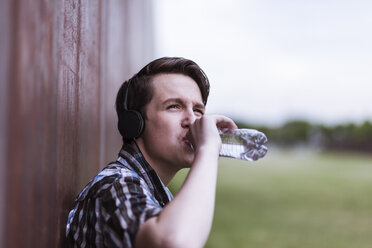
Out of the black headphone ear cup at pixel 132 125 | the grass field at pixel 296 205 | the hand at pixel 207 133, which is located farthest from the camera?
the grass field at pixel 296 205

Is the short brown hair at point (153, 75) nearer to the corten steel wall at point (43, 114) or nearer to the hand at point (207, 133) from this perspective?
the corten steel wall at point (43, 114)

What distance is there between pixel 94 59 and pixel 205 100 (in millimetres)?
487

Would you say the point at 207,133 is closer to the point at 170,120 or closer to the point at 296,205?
the point at 170,120

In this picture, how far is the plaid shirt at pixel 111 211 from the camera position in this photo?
1.04 m

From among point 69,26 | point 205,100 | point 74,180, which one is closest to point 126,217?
point 74,180

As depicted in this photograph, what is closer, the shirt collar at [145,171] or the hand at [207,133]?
the hand at [207,133]

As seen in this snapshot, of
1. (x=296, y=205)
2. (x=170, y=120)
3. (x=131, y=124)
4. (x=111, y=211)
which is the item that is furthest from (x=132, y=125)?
(x=296, y=205)

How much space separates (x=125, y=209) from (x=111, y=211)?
0.16 ft

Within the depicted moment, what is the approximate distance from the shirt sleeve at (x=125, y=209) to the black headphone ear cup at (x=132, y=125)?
426 mm

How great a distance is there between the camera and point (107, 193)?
1.13 metres

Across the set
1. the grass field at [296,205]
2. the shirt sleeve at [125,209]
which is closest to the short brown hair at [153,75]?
the shirt sleeve at [125,209]

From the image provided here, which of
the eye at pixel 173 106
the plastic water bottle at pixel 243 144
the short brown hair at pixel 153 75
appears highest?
the short brown hair at pixel 153 75

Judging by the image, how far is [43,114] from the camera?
98 centimetres

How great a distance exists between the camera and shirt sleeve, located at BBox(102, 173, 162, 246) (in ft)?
3.37
